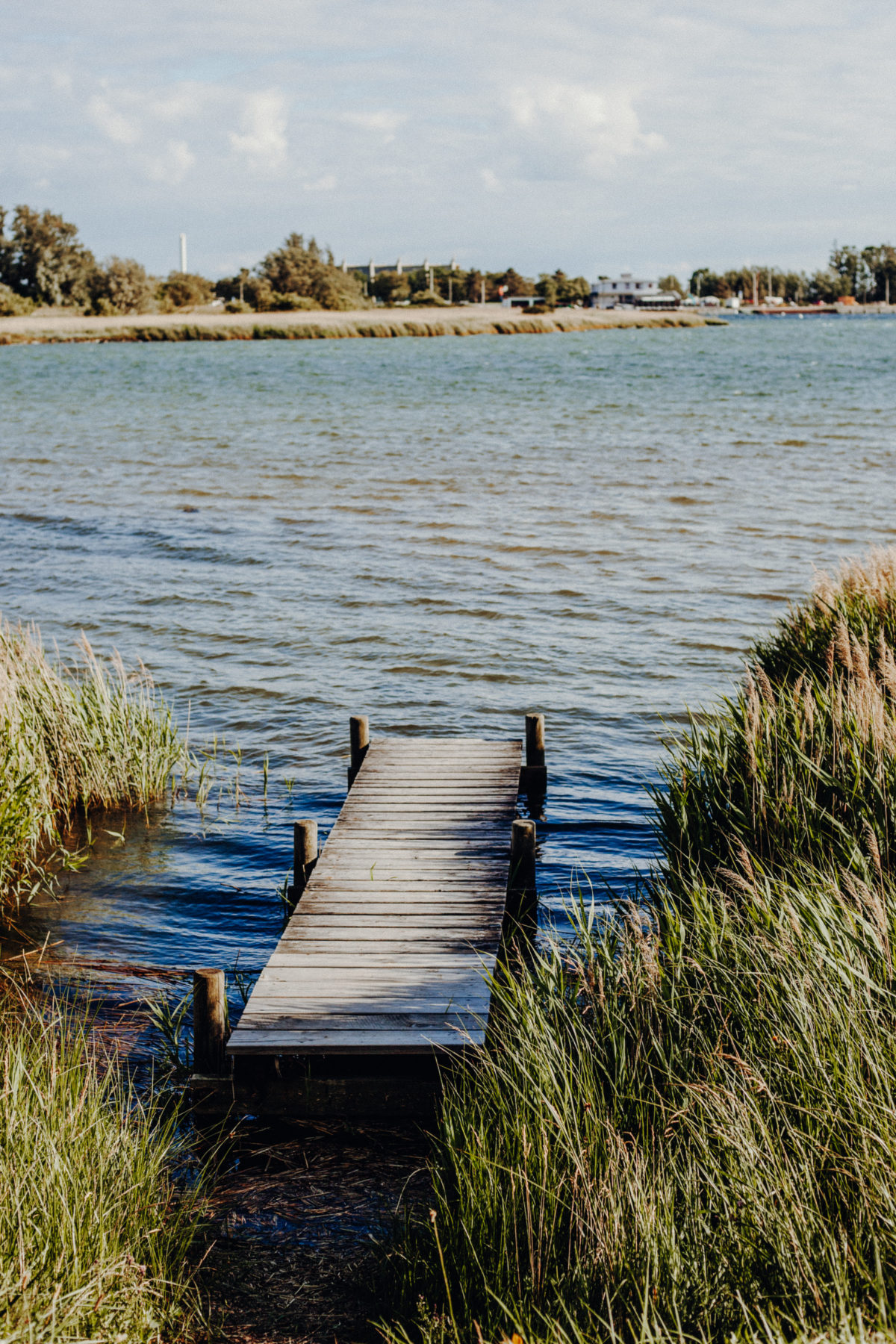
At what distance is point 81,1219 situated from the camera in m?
3.78

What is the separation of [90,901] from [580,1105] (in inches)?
189

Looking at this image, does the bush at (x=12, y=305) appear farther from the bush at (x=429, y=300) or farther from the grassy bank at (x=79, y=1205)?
the grassy bank at (x=79, y=1205)

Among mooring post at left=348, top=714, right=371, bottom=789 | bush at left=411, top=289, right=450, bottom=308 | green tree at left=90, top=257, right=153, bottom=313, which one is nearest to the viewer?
mooring post at left=348, top=714, right=371, bottom=789

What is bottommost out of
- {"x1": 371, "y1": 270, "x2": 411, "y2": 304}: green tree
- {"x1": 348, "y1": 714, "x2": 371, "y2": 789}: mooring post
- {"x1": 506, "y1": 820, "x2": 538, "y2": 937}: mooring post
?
{"x1": 506, "y1": 820, "x2": 538, "y2": 937}: mooring post

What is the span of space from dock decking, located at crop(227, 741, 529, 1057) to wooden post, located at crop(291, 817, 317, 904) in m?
A: 0.07

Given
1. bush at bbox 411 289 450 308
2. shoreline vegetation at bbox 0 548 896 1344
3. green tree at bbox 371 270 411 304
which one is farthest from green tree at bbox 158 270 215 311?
shoreline vegetation at bbox 0 548 896 1344

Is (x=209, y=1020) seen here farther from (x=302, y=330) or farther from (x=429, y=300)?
(x=429, y=300)

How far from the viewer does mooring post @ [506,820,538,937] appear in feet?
24.7

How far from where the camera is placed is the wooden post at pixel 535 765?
32.1 ft

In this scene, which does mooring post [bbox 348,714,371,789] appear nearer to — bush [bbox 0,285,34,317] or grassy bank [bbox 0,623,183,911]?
grassy bank [bbox 0,623,183,911]

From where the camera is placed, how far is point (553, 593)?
16938 mm

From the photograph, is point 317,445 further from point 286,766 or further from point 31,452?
point 286,766

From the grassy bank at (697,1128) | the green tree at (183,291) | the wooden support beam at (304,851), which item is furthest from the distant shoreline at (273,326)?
the grassy bank at (697,1128)

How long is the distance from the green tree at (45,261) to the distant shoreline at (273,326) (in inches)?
206
